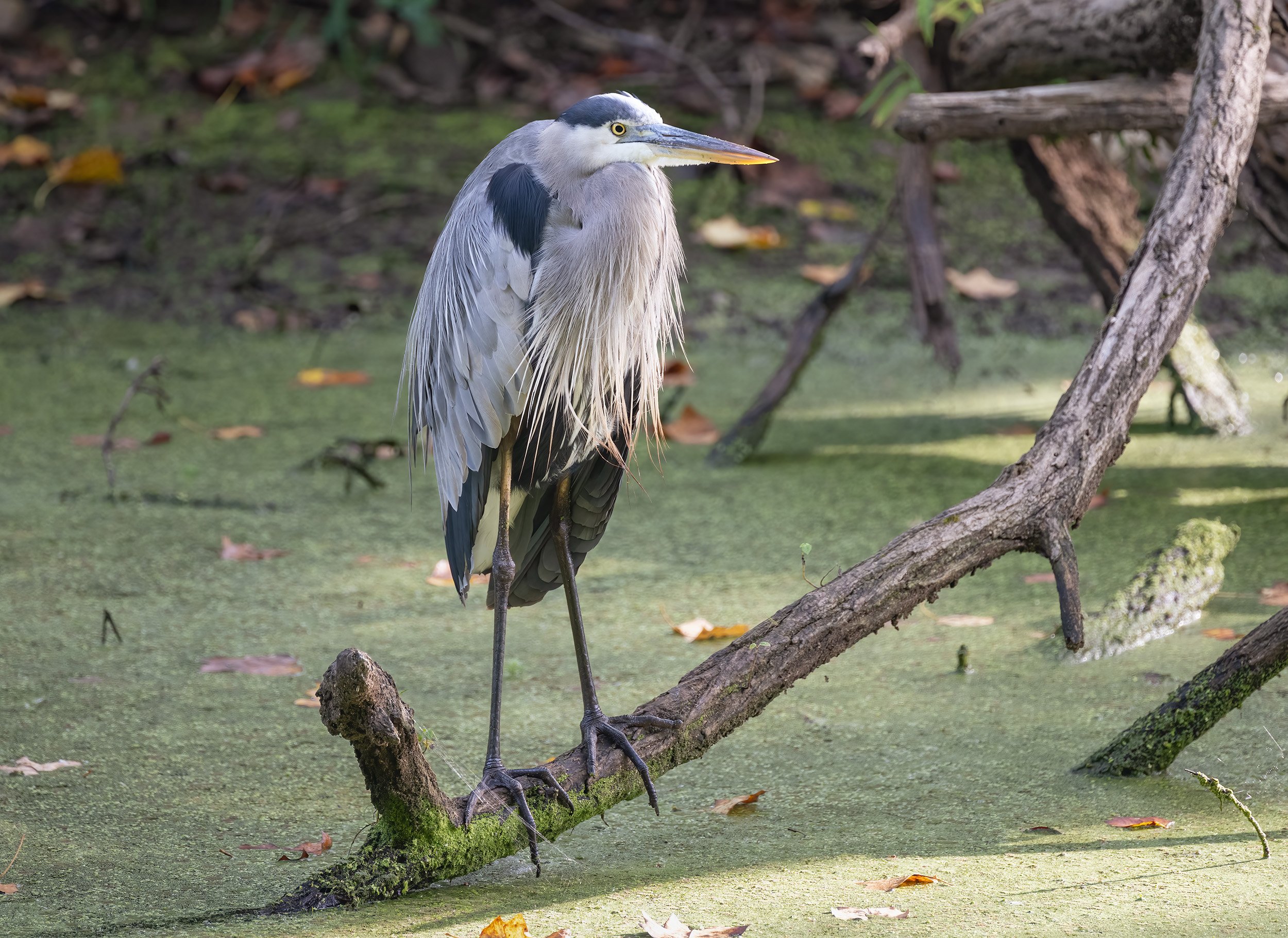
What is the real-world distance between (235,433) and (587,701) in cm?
200

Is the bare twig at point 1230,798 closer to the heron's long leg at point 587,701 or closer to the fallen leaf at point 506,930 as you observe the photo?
the heron's long leg at point 587,701

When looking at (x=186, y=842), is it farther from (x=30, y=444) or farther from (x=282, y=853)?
(x=30, y=444)

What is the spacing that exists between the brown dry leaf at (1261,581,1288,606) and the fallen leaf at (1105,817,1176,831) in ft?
2.87

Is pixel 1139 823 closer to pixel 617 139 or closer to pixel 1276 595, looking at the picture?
pixel 1276 595

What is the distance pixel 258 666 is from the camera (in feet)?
7.75

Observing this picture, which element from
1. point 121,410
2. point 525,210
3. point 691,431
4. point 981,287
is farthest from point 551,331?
point 981,287

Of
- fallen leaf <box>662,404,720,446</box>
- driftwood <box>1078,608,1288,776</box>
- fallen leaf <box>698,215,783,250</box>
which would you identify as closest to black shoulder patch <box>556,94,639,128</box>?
driftwood <box>1078,608,1288,776</box>

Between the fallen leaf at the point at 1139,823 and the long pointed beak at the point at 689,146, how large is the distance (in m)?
0.97

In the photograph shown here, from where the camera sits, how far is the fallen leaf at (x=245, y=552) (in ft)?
9.42

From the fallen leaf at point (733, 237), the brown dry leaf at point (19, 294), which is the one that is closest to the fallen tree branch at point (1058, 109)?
the fallen leaf at point (733, 237)

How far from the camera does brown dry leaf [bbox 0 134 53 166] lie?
5.25m

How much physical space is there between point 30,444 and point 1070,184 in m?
2.67

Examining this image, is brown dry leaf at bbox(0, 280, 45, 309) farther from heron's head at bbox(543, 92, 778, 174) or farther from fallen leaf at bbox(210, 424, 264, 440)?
heron's head at bbox(543, 92, 778, 174)

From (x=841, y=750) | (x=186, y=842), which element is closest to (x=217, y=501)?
(x=186, y=842)
